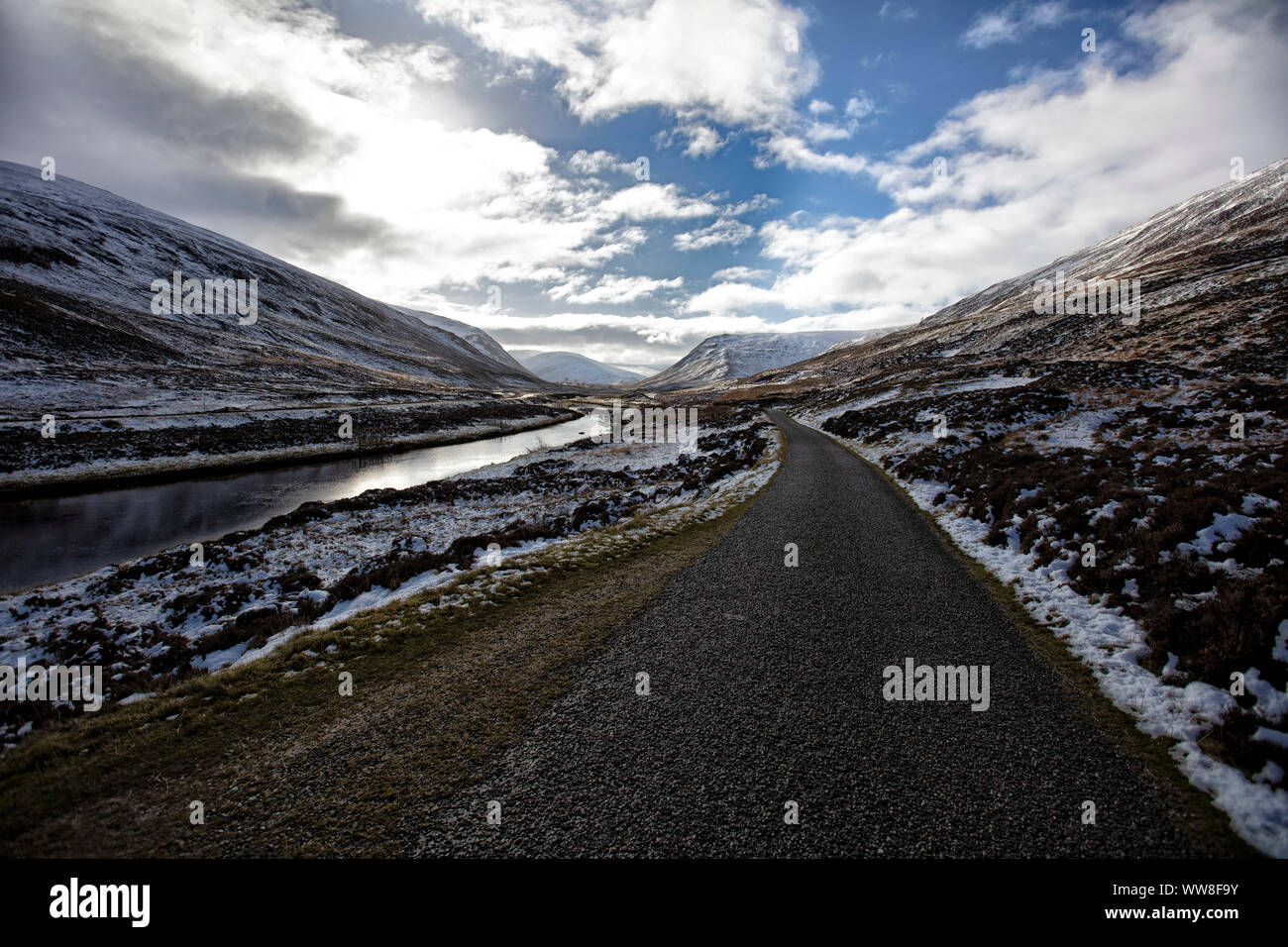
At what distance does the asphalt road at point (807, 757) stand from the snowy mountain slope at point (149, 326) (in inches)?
2607

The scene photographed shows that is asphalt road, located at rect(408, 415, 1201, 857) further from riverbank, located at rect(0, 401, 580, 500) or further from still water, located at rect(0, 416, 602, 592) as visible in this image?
riverbank, located at rect(0, 401, 580, 500)

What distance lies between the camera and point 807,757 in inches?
247

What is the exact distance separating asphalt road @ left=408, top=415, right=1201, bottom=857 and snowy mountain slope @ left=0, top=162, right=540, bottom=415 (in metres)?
66.2

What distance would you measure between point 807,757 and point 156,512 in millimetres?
34921

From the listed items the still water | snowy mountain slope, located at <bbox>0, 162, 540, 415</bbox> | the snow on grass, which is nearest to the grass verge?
the snow on grass

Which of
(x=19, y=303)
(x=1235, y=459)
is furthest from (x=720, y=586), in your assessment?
(x=19, y=303)

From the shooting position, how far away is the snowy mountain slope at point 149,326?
59.4 m

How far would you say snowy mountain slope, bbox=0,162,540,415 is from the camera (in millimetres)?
59438

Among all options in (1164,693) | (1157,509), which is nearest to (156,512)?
(1164,693)

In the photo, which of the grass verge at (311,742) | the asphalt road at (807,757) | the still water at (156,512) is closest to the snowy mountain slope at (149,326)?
the still water at (156,512)

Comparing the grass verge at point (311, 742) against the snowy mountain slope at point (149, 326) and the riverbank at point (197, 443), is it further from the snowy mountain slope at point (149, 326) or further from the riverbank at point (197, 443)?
the snowy mountain slope at point (149, 326)

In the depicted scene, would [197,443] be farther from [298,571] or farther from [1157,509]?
[1157,509]

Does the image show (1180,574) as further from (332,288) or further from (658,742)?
(332,288)
